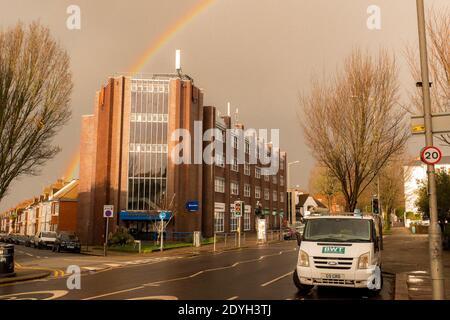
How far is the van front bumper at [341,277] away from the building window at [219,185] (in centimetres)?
4321

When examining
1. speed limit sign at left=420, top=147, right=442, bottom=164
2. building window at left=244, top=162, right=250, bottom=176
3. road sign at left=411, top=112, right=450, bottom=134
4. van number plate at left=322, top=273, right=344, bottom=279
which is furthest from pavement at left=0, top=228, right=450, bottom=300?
building window at left=244, top=162, right=250, bottom=176

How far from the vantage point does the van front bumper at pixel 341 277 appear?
1061 cm

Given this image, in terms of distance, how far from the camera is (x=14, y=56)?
69.1 ft

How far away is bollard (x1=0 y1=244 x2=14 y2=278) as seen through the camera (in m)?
16.6

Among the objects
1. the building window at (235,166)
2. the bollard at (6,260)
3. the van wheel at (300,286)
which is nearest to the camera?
the van wheel at (300,286)

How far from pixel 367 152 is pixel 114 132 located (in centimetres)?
3131

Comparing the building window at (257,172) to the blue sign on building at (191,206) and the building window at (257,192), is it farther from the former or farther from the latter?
the blue sign on building at (191,206)

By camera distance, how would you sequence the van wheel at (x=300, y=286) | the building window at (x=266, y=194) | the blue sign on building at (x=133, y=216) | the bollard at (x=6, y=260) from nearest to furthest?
the van wheel at (x=300, y=286)
the bollard at (x=6, y=260)
the blue sign on building at (x=133, y=216)
the building window at (x=266, y=194)

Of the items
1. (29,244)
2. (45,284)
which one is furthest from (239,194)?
(45,284)

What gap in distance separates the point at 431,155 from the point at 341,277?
11.8 feet

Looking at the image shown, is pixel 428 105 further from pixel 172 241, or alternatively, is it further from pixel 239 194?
pixel 239 194

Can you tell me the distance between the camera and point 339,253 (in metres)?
10.8

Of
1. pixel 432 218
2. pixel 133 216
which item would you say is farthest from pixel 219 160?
pixel 432 218

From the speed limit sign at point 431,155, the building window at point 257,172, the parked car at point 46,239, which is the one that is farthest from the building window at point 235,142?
the speed limit sign at point 431,155
